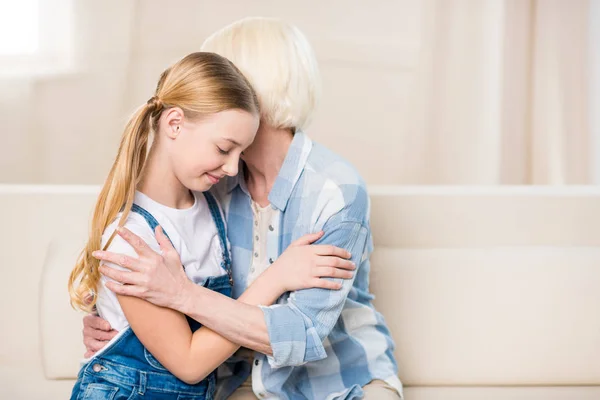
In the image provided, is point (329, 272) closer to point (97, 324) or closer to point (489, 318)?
point (97, 324)

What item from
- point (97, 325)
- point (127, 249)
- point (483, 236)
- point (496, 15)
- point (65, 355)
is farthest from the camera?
point (496, 15)

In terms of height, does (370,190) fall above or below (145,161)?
below

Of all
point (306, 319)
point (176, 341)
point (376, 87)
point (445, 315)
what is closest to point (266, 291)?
point (306, 319)

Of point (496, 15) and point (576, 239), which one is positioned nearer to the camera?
point (576, 239)

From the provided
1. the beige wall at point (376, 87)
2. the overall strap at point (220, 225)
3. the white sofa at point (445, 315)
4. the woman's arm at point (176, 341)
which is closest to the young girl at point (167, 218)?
the woman's arm at point (176, 341)

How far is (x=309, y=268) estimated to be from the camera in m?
1.52

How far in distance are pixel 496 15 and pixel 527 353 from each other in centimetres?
244

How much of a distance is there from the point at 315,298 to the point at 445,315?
2.13 feet

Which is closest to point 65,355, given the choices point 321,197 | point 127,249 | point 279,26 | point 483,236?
point 127,249

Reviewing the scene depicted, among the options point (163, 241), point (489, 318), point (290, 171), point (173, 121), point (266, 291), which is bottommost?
point (489, 318)

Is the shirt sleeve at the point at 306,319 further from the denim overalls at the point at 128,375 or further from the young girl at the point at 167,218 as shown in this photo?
the denim overalls at the point at 128,375

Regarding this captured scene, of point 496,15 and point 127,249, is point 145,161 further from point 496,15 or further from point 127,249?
point 496,15

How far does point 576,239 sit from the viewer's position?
218cm

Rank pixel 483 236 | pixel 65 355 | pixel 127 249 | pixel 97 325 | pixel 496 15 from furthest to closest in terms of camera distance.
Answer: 1. pixel 496 15
2. pixel 483 236
3. pixel 65 355
4. pixel 97 325
5. pixel 127 249
